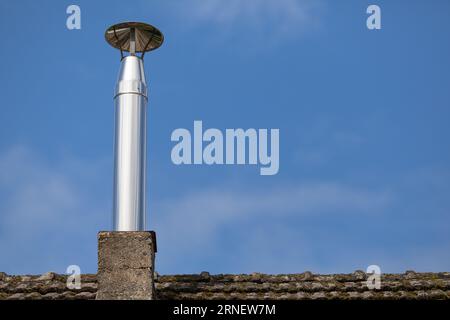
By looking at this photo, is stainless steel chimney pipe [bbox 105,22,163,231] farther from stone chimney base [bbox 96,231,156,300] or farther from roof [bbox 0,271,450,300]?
roof [bbox 0,271,450,300]

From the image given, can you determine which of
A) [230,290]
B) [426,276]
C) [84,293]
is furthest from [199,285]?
[426,276]

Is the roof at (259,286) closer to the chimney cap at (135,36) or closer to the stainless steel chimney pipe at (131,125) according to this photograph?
the stainless steel chimney pipe at (131,125)

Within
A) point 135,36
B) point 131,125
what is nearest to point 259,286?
point 131,125

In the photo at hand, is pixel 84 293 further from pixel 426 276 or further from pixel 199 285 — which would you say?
pixel 426 276

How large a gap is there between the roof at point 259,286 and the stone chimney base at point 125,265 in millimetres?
1117

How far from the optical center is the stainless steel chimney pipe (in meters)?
9.59

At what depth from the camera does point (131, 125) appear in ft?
32.4

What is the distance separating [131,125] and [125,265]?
178cm

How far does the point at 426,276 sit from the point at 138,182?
4010 mm

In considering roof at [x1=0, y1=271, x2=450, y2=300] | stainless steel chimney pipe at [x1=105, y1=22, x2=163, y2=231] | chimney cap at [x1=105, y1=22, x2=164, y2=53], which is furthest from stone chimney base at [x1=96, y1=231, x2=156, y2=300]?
chimney cap at [x1=105, y1=22, x2=164, y2=53]

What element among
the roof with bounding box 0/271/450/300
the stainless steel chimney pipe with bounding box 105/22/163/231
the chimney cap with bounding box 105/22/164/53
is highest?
the chimney cap with bounding box 105/22/164/53

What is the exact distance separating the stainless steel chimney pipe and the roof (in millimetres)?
1252

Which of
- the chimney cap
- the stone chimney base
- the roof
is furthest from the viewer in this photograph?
the chimney cap
